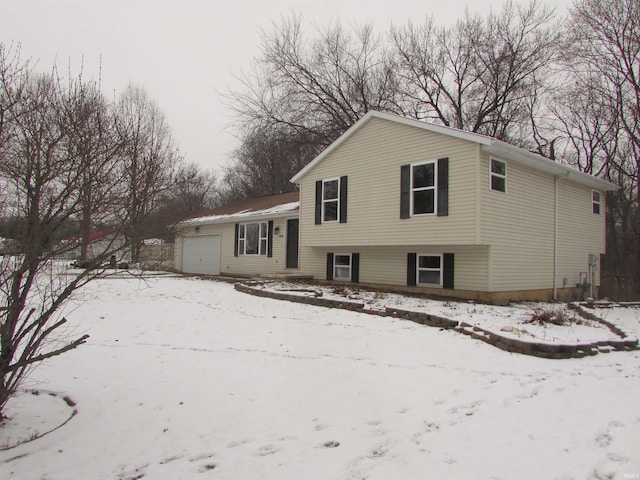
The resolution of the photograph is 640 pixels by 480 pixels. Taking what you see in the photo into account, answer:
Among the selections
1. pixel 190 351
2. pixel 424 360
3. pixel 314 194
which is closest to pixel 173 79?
pixel 314 194

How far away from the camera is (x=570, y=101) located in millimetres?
21438

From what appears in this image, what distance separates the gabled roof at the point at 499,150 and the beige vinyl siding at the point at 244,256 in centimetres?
294

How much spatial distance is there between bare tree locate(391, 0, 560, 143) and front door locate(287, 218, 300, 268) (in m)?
12.1

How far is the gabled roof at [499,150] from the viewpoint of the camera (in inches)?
427

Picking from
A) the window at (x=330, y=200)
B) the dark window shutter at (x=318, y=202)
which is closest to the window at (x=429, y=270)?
the window at (x=330, y=200)

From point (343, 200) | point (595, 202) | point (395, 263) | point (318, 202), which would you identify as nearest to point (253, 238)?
point (318, 202)

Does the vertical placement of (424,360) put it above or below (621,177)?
below

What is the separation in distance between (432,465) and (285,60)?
23.8 meters

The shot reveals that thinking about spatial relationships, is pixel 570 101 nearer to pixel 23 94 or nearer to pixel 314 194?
pixel 314 194

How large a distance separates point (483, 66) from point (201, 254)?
59.0ft

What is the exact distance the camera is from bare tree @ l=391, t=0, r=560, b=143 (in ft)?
72.2

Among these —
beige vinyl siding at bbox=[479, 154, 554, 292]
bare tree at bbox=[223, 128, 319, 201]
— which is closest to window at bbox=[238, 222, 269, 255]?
bare tree at bbox=[223, 128, 319, 201]

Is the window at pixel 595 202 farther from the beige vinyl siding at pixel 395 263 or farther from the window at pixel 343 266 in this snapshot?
the window at pixel 343 266

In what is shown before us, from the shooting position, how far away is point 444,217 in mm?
11555
